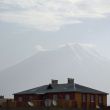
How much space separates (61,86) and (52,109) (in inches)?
1124

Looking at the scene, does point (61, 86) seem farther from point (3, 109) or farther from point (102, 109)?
point (3, 109)

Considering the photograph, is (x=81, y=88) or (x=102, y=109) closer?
(x=102, y=109)

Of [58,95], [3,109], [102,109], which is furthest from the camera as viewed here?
[58,95]

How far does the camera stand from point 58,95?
105375mm

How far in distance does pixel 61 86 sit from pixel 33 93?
5.89 m

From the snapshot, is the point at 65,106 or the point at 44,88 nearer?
the point at 65,106

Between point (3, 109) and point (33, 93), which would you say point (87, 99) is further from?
point (3, 109)

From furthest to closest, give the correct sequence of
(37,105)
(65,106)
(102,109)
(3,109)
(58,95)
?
(58,95), (102,109), (65,106), (37,105), (3,109)

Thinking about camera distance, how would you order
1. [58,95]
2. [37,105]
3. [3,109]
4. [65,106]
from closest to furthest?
1. [3,109]
2. [37,105]
3. [65,106]
4. [58,95]

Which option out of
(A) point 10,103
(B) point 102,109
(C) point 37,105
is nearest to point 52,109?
(C) point 37,105

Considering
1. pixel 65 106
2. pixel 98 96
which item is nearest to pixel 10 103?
pixel 65 106

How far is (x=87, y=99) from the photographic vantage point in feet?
349

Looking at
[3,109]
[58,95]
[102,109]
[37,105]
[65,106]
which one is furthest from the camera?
[58,95]

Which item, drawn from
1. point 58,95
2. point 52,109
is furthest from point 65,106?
point 58,95
